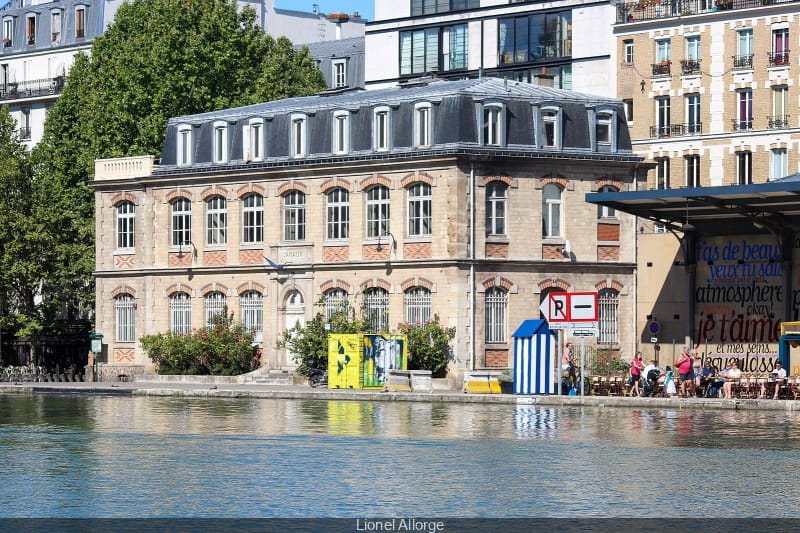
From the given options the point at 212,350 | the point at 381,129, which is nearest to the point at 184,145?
the point at 212,350

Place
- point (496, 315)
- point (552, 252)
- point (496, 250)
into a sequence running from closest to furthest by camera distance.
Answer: point (496, 315) → point (496, 250) → point (552, 252)

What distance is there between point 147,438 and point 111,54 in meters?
46.9

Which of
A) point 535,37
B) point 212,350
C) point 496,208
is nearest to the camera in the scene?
point 496,208

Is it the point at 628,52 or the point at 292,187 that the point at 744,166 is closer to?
the point at 628,52

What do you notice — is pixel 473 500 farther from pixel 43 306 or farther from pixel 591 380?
pixel 43 306

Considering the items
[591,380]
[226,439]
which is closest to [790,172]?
[591,380]

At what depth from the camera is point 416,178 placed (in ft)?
182

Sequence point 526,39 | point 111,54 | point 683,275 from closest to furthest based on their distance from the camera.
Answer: point 683,275, point 111,54, point 526,39

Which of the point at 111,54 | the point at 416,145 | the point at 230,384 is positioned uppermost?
the point at 111,54

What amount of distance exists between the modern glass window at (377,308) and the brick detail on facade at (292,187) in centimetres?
446

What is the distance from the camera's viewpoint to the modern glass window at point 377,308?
56.2 meters

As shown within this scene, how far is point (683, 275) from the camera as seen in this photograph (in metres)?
53.7

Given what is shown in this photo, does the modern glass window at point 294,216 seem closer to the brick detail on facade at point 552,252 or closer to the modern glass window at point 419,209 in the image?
the modern glass window at point 419,209

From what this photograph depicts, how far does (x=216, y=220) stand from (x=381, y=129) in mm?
7572
